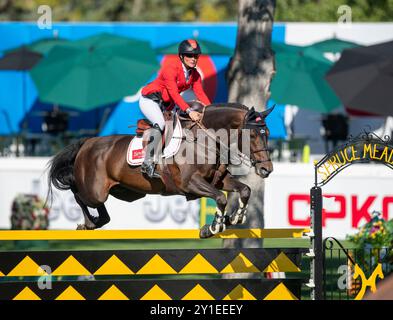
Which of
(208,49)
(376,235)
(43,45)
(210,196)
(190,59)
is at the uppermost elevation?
(43,45)

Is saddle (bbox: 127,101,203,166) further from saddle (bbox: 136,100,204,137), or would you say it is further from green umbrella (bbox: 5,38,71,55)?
green umbrella (bbox: 5,38,71,55)

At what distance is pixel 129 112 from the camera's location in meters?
→ 22.2

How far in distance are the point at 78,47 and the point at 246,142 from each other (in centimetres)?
1145

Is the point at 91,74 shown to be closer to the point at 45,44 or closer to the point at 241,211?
the point at 45,44

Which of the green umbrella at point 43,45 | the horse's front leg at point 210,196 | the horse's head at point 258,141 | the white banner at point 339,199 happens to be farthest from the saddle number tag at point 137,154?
the green umbrella at point 43,45

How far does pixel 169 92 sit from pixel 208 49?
11.1 m

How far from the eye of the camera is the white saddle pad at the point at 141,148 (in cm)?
935

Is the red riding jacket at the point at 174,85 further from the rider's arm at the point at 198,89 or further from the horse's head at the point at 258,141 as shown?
the horse's head at the point at 258,141

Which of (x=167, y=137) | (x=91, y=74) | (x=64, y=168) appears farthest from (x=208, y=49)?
(x=167, y=137)

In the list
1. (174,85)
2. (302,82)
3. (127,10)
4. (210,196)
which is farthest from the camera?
(127,10)

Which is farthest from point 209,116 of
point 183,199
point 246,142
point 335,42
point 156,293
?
point 335,42

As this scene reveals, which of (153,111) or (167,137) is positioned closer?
(167,137)

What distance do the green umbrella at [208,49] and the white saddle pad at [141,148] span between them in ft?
34.3

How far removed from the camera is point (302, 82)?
19469 mm
